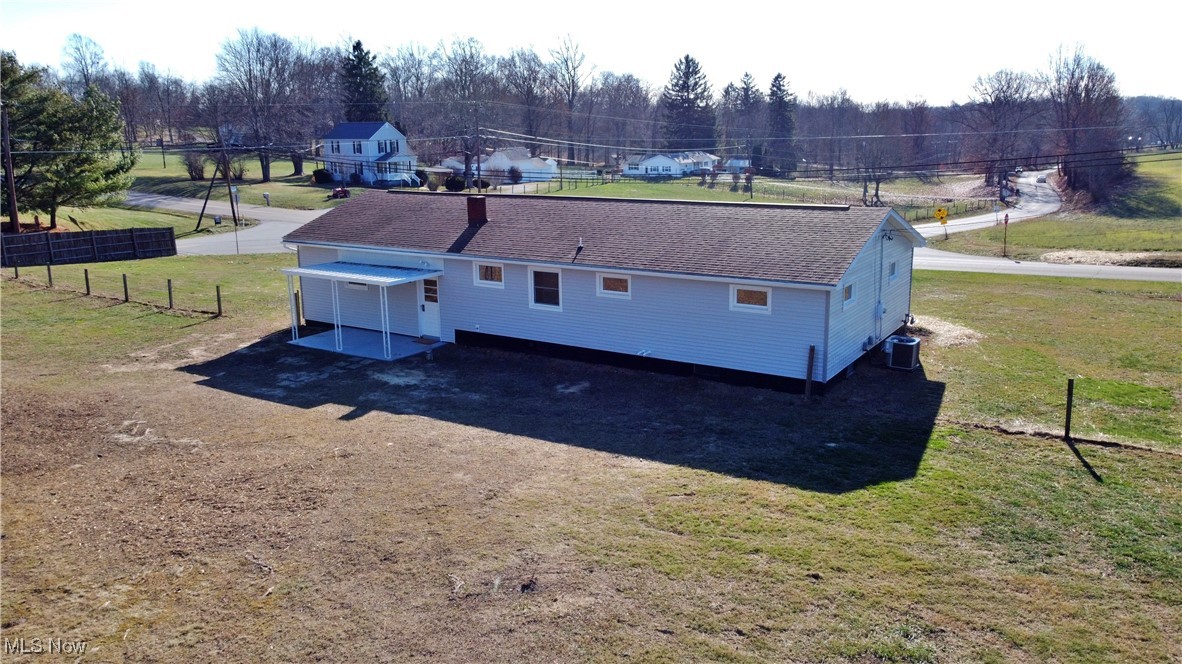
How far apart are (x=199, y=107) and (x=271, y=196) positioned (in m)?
34.5

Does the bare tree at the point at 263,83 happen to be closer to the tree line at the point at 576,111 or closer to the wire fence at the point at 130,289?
the tree line at the point at 576,111

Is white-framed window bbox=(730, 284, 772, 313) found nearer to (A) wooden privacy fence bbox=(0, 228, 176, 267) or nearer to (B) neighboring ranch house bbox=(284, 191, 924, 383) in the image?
Result: (B) neighboring ranch house bbox=(284, 191, 924, 383)

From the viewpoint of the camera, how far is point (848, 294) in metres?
16.7

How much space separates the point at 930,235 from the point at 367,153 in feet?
158

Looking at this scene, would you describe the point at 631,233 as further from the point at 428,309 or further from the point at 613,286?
the point at 428,309

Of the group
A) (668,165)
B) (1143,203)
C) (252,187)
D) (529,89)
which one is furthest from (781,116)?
(252,187)

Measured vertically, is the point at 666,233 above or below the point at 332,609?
above

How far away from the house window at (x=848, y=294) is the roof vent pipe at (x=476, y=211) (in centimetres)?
931

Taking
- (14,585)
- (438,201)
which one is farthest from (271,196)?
(14,585)

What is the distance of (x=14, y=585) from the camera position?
912 centimetres

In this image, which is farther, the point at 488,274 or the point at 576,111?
the point at 576,111

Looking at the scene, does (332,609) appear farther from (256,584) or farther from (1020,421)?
(1020,421)

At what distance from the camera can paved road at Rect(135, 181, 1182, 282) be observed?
3284 centimetres
